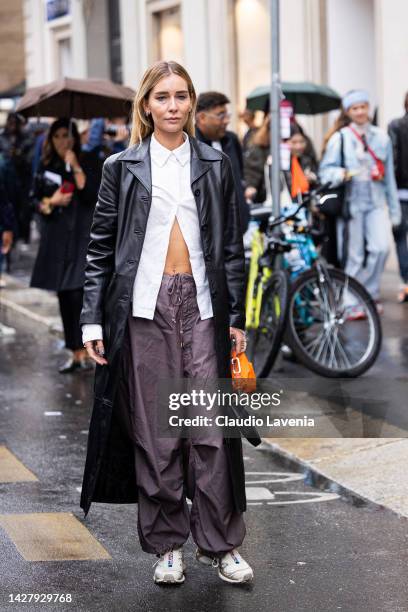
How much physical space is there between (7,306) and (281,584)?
9934 mm

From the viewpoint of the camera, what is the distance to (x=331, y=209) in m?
11.2

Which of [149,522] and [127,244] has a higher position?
[127,244]

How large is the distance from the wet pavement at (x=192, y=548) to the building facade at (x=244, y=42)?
9.27 m

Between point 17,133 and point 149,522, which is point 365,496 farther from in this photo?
point 17,133

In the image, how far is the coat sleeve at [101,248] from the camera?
16.3ft

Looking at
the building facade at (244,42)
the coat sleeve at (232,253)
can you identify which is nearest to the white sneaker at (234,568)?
the coat sleeve at (232,253)

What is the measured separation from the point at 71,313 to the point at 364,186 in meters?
2.97

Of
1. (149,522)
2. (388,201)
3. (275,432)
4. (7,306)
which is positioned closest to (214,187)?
(149,522)

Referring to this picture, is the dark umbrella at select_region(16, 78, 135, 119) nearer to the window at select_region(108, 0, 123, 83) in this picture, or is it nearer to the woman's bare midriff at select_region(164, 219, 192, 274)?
the woman's bare midriff at select_region(164, 219, 192, 274)

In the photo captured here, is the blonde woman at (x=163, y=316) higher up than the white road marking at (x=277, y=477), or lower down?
higher up

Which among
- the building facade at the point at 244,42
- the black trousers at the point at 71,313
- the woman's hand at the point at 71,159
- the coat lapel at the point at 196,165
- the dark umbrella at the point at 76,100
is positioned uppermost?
the building facade at the point at 244,42

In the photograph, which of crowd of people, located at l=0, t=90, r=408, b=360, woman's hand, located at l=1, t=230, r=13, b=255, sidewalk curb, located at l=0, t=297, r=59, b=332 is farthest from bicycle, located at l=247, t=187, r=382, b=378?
woman's hand, located at l=1, t=230, r=13, b=255

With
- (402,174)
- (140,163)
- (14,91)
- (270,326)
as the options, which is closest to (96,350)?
(140,163)

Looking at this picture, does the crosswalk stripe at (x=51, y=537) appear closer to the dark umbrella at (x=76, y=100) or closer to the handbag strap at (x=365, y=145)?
the dark umbrella at (x=76, y=100)
